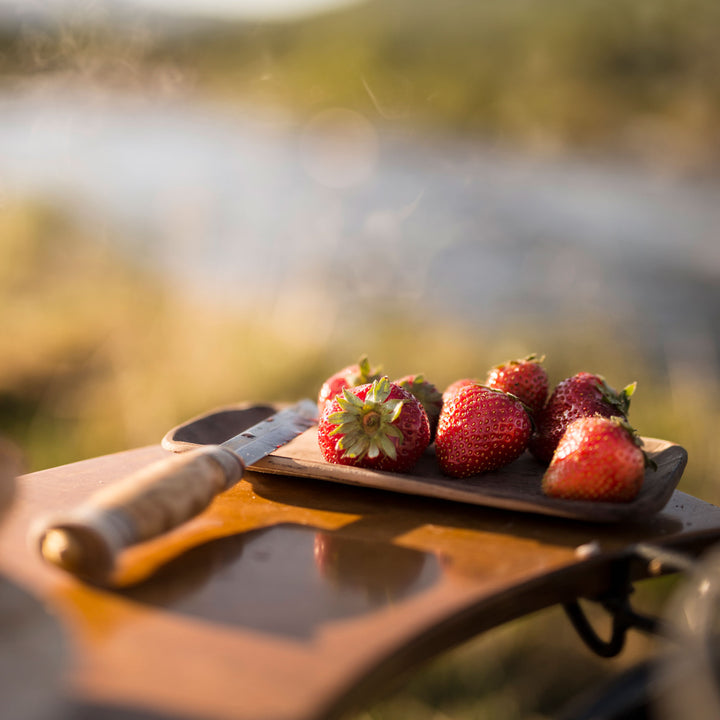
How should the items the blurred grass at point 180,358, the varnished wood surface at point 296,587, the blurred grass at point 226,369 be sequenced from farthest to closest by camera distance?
the blurred grass at point 180,358 → the blurred grass at point 226,369 → the varnished wood surface at point 296,587

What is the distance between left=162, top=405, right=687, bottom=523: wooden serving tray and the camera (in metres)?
0.90

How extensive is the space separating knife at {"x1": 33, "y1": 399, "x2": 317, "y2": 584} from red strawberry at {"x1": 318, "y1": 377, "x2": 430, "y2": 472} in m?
0.15

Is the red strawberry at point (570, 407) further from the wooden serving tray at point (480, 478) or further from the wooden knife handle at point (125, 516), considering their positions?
the wooden knife handle at point (125, 516)

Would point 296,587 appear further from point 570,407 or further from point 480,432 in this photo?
point 570,407

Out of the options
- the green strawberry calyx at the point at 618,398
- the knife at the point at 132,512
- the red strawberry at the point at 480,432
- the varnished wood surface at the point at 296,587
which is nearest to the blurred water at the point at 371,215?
the green strawberry calyx at the point at 618,398

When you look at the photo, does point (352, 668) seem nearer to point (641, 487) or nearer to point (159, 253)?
point (641, 487)

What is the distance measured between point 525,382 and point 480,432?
17 centimetres

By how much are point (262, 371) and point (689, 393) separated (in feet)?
5.51

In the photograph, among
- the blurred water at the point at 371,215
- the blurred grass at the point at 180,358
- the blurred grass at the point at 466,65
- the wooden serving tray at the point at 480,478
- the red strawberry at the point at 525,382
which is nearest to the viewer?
the wooden serving tray at the point at 480,478

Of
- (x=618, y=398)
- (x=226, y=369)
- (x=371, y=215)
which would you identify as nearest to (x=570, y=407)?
(x=618, y=398)

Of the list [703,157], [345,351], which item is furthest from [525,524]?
→ [703,157]

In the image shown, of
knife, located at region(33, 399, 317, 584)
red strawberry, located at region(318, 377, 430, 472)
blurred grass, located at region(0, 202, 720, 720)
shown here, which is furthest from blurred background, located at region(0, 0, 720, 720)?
knife, located at region(33, 399, 317, 584)

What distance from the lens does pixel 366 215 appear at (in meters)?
5.66

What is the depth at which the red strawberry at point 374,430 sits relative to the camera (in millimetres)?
997
